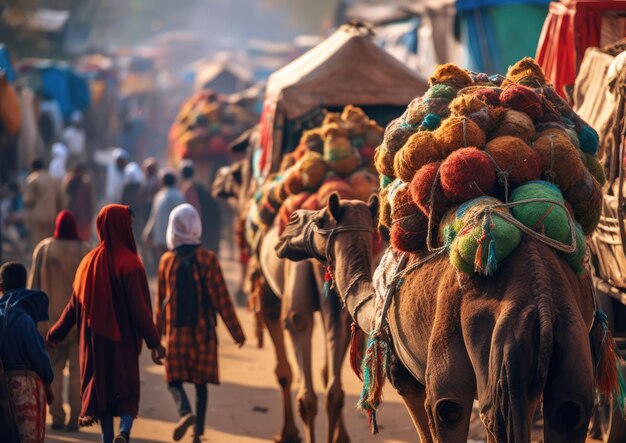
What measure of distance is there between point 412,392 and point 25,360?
235cm

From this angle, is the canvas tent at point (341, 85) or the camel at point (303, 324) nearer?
the camel at point (303, 324)

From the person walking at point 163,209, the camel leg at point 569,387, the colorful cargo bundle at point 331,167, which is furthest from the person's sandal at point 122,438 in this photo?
the person walking at point 163,209

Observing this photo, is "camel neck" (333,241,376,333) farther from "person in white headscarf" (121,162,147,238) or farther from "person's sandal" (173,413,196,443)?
"person in white headscarf" (121,162,147,238)

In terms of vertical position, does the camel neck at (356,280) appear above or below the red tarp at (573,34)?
below

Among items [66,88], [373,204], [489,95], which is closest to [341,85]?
[373,204]

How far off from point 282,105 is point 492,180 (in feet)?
19.9

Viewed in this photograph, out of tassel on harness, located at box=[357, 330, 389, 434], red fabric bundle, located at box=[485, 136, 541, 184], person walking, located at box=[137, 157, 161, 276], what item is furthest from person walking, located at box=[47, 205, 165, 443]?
person walking, located at box=[137, 157, 161, 276]

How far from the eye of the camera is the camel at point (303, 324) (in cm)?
880

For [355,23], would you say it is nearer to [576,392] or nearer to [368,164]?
[368,164]

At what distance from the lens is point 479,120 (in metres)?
5.98

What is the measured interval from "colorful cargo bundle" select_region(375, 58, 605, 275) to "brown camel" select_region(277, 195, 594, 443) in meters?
0.12

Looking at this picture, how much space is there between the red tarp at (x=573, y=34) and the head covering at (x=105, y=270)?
13.1 feet

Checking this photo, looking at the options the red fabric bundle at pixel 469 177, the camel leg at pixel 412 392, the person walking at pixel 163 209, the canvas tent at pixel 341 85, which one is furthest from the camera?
the person walking at pixel 163 209

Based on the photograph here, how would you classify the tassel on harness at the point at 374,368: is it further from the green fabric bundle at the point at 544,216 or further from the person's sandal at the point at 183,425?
the person's sandal at the point at 183,425
